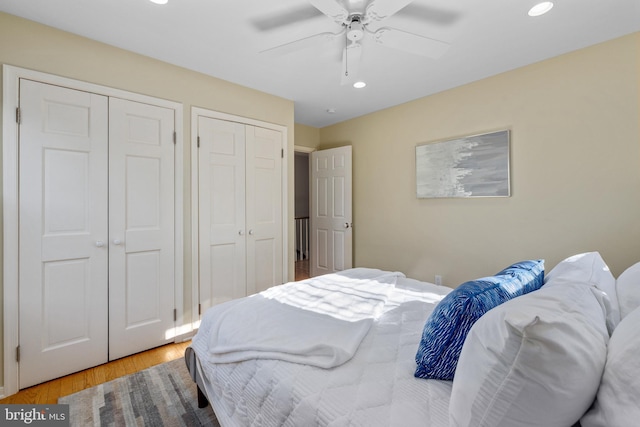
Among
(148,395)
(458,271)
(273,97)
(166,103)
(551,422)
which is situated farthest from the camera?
(273,97)

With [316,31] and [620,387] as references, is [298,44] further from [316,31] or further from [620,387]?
[620,387]

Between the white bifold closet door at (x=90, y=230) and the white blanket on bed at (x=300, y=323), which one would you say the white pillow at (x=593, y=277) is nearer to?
the white blanket on bed at (x=300, y=323)

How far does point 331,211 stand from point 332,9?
115 inches

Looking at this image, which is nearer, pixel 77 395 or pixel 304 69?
pixel 77 395

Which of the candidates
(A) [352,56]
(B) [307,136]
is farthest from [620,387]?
(B) [307,136]

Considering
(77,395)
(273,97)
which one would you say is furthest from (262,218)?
(77,395)

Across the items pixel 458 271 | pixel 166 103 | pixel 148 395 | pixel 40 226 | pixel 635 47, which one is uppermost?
pixel 635 47

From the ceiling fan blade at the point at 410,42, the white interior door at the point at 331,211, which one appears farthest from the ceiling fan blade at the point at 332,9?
the white interior door at the point at 331,211

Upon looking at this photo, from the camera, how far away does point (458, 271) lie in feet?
10.1

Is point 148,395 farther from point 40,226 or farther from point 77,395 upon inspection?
point 40,226

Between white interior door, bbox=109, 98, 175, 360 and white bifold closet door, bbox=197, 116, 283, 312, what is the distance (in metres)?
0.31

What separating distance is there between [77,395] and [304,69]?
3.06 meters

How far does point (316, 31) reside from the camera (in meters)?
1.85

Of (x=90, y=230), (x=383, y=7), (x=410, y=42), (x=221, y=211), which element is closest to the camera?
(x=383, y=7)
